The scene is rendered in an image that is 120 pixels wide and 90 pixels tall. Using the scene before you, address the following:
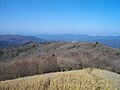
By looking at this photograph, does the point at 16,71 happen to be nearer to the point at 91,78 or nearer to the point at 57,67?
the point at 57,67

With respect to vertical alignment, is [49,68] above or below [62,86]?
below

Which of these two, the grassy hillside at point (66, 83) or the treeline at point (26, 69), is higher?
the grassy hillside at point (66, 83)

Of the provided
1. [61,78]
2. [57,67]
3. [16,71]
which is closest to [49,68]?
[57,67]

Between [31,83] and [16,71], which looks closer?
[31,83]

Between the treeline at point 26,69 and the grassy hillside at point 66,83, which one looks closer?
the grassy hillside at point 66,83

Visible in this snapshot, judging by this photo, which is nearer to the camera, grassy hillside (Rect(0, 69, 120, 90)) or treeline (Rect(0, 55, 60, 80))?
grassy hillside (Rect(0, 69, 120, 90))

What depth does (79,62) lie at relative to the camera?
42.4 feet

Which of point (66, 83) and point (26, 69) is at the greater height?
point (66, 83)

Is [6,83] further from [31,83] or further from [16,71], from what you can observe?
[16,71]

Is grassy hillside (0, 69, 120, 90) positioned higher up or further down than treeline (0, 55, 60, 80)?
higher up

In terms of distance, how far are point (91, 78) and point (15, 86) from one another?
226 cm

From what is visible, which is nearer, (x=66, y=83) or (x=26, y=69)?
(x=66, y=83)

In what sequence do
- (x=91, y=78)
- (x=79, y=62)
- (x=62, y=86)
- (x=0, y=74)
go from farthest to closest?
(x=79, y=62)
(x=0, y=74)
(x=91, y=78)
(x=62, y=86)

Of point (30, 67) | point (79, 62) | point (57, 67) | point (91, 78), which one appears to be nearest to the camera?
point (91, 78)
